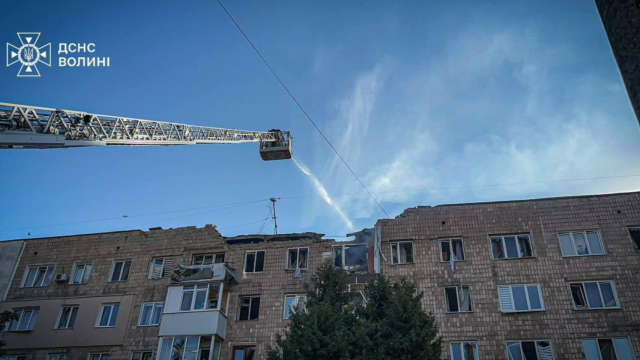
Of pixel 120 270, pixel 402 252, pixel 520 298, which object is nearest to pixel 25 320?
pixel 120 270

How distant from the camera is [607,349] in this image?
24.7m

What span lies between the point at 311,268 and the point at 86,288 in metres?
14.8

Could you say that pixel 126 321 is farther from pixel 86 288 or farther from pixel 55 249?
pixel 55 249

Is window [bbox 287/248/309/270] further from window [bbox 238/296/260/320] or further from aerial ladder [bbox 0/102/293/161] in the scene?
aerial ladder [bbox 0/102/293/161]

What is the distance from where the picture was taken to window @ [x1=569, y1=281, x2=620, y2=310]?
25.8 meters

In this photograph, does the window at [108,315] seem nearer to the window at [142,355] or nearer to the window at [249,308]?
the window at [142,355]

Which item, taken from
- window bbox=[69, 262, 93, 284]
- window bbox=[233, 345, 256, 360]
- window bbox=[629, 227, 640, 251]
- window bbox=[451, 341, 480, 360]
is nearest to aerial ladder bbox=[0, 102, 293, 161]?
window bbox=[69, 262, 93, 284]

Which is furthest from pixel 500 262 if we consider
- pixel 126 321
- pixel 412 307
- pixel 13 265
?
pixel 13 265

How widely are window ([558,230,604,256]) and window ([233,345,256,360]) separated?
687 inches

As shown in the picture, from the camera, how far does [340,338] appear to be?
20.9m

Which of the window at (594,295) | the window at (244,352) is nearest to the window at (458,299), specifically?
the window at (594,295)

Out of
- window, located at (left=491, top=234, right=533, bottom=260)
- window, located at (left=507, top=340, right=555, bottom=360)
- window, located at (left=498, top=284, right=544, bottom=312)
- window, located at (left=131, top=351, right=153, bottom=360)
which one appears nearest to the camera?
window, located at (left=507, top=340, right=555, bottom=360)

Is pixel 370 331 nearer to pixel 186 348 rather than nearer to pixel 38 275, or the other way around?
pixel 186 348

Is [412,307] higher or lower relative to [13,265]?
lower
